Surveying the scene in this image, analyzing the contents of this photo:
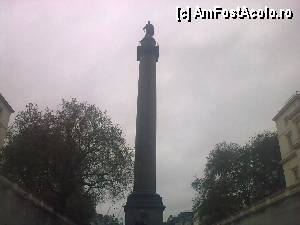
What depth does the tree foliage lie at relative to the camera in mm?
48375

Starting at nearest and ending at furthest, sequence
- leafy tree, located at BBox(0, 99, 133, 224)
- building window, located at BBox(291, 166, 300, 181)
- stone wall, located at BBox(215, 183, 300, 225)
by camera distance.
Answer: stone wall, located at BBox(215, 183, 300, 225), leafy tree, located at BBox(0, 99, 133, 224), building window, located at BBox(291, 166, 300, 181)

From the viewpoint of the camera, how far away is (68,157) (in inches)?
1144

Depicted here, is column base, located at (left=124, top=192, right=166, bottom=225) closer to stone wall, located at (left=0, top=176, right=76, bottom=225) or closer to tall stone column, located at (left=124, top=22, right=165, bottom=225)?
tall stone column, located at (left=124, top=22, right=165, bottom=225)

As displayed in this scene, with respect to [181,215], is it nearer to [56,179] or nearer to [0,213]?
[56,179]

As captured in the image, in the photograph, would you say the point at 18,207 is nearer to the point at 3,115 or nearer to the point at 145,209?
the point at 145,209

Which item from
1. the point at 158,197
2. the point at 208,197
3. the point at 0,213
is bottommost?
the point at 0,213

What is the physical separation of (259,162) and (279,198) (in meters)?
34.1

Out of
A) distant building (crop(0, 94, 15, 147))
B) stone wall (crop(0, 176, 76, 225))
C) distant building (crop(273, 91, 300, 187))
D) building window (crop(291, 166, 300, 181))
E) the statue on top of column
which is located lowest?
stone wall (crop(0, 176, 76, 225))

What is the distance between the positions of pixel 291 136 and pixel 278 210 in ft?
66.4

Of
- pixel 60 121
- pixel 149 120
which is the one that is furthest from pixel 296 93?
pixel 60 121

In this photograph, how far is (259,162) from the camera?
5034 centimetres

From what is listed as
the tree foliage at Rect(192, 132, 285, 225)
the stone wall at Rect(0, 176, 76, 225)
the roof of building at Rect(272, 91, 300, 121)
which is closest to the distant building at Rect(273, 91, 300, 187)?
the roof of building at Rect(272, 91, 300, 121)

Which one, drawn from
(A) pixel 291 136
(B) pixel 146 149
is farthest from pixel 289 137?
(B) pixel 146 149

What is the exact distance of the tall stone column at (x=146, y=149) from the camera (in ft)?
99.8
